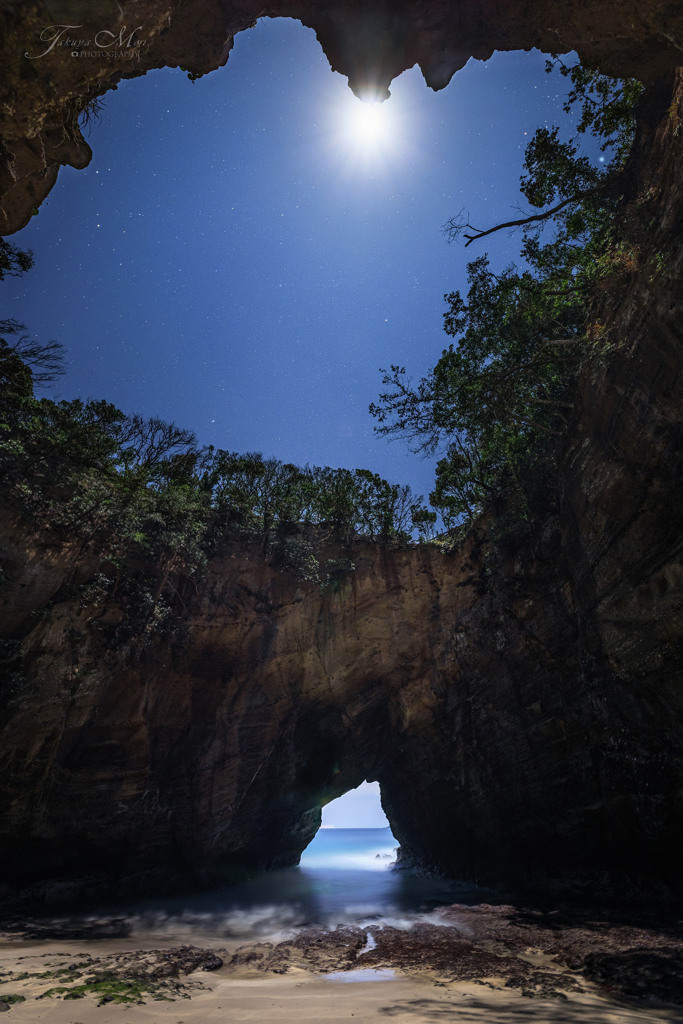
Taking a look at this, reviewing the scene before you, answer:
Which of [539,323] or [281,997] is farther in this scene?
[539,323]

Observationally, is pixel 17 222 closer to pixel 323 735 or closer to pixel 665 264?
pixel 665 264

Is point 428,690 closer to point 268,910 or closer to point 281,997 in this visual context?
point 268,910

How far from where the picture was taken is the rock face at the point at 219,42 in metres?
4.44

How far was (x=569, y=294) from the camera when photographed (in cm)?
1166

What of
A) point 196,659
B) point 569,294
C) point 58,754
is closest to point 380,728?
point 196,659

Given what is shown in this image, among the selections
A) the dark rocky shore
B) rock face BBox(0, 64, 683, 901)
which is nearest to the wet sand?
the dark rocky shore

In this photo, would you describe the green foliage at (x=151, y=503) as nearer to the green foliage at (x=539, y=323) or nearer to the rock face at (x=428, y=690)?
the rock face at (x=428, y=690)

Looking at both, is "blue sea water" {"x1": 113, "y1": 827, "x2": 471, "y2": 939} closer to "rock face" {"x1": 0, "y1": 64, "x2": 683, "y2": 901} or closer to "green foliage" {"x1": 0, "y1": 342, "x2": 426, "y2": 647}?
"rock face" {"x1": 0, "y1": 64, "x2": 683, "y2": 901}

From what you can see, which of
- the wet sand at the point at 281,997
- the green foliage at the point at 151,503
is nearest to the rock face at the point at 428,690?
the green foliage at the point at 151,503
